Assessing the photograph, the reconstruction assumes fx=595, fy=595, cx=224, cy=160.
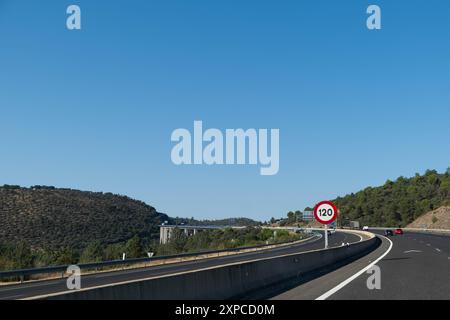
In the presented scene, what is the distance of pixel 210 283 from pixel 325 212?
1222 centimetres

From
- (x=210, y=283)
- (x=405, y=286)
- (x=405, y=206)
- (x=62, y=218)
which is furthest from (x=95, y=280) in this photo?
(x=405, y=206)

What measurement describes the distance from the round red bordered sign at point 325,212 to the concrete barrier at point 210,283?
3.24 meters

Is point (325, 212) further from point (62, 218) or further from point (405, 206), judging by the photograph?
point (405, 206)

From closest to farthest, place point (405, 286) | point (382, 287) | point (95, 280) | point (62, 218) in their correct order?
point (382, 287) < point (405, 286) < point (95, 280) < point (62, 218)

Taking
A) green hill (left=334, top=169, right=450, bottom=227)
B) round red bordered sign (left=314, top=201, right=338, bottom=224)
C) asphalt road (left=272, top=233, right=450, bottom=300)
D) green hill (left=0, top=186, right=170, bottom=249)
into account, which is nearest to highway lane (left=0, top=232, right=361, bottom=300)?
round red bordered sign (left=314, top=201, right=338, bottom=224)

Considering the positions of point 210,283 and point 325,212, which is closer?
point 210,283

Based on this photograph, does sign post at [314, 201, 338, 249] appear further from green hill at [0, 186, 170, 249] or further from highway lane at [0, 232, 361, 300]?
green hill at [0, 186, 170, 249]

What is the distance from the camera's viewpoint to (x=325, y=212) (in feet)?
74.9

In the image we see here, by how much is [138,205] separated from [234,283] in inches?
6245

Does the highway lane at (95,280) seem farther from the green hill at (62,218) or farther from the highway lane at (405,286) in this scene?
the green hill at (62,218)

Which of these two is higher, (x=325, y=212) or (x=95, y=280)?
(x=325, y=212)
